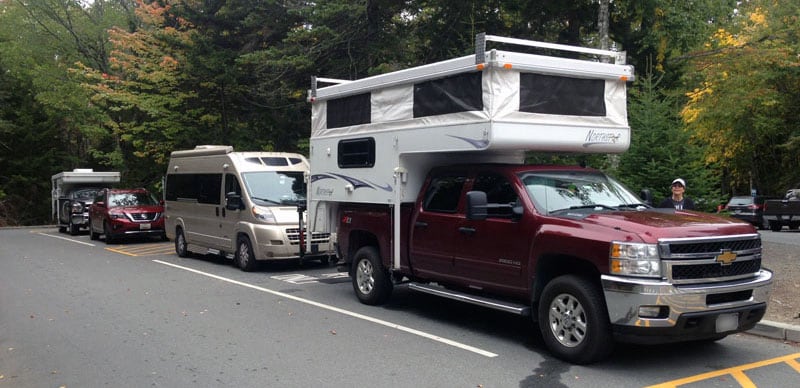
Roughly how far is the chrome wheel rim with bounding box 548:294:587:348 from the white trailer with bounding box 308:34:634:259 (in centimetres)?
199

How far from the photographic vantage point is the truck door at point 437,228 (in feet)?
27.0

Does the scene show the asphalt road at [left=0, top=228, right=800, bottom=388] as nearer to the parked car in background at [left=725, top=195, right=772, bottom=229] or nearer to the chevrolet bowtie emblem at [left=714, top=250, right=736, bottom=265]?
the chevrolet bowtie emblem at [left=714, top=250, right=736, bottom=265]

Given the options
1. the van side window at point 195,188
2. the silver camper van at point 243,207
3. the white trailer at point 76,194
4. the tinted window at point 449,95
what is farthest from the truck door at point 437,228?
the white trailer at point 76,194

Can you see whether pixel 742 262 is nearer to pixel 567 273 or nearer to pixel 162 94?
pixel 567 273

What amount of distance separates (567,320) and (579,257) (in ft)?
2.16

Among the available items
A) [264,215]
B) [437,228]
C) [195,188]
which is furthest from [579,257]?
[195,188]

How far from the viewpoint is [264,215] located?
13.4 m

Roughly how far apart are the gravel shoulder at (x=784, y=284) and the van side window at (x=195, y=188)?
35.2 feet

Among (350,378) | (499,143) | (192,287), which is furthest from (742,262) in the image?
(192,287)

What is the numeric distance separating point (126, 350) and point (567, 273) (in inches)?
186

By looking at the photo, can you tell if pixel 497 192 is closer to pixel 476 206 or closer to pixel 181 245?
pixel 476 206

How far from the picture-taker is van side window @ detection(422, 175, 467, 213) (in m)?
8.33

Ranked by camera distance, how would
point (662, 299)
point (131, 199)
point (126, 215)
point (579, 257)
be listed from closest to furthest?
1. point (662, 299)
2. point (579, 257)
3. point (126, 215)
4. point (131, 199)

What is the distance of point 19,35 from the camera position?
3841 cm
